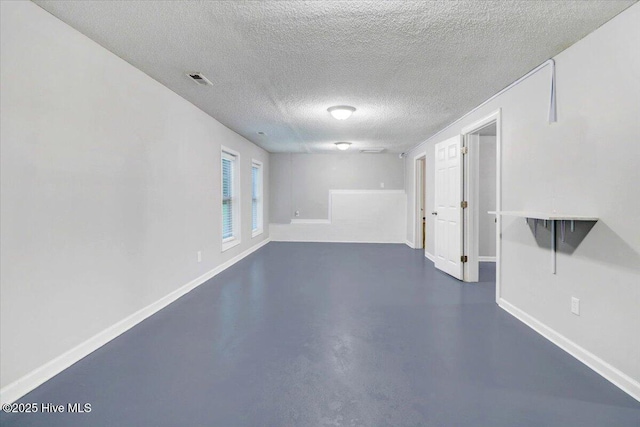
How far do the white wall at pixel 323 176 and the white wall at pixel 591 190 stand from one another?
16.9 ft

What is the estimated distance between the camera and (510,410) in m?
1.71

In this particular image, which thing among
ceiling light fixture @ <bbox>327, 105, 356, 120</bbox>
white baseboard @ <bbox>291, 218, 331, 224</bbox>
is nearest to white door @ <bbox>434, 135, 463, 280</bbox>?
ceiling light fixture @ <bbox>327, 105, 356, 120</bbox>

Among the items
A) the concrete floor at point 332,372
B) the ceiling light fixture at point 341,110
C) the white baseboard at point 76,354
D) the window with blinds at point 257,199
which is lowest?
the concrete floor at point 332,372

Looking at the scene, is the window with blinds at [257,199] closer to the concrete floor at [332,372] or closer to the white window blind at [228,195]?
the white window blind at [228,195]

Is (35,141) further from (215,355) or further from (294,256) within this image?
(294,256)

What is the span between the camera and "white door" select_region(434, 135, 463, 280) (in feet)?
14.4

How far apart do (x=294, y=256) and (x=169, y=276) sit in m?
3.07

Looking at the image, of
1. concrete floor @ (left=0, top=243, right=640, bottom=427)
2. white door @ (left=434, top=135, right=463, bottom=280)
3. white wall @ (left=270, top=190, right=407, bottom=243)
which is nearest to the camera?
concrete floor @ (left=0, top=243, right=640, bottom=427)

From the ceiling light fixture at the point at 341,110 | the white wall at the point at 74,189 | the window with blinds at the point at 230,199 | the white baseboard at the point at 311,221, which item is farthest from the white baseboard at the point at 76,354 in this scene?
the white baseboard at the point at 311,221

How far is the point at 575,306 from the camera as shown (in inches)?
90.8

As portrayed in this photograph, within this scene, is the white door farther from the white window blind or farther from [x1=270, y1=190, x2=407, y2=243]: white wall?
the white window blind

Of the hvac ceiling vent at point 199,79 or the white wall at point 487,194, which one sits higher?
the hvac ceiling vent at point 199,79

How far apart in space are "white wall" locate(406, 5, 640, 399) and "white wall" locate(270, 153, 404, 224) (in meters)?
5.14

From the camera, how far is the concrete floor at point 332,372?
1.66m
